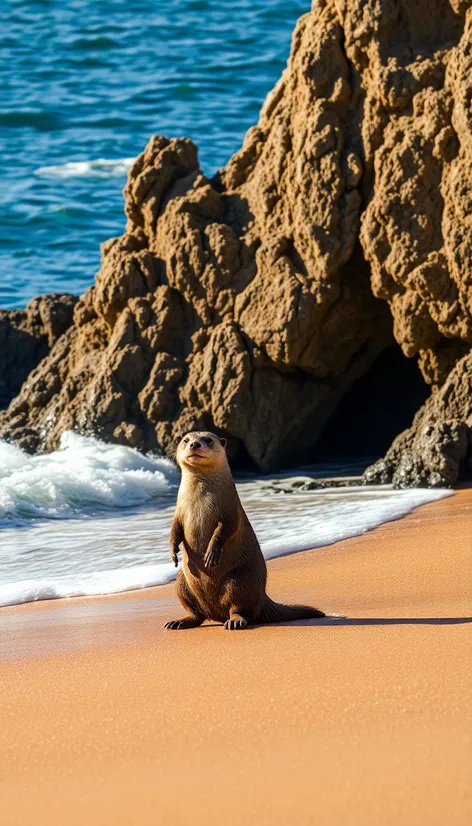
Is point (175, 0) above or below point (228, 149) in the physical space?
above

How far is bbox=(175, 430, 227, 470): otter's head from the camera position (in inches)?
257

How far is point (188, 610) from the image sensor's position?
6.46 metres

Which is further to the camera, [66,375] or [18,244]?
[18,244]

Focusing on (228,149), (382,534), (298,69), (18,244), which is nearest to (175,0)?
(228,149)

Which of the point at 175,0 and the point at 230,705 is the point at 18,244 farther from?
the point at 230,705

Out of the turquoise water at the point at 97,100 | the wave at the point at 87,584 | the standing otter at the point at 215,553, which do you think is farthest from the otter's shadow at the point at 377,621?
the turquoise water at the point at 97,100

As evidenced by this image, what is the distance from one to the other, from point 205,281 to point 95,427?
2.07 metres

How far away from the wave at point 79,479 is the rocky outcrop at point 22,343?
2822 millimetres

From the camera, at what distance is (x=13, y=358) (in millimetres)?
17062

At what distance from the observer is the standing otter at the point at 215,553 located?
6.30m

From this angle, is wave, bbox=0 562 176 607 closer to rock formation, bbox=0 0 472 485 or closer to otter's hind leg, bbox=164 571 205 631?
otter's hind leg, bbox=164 571 205 631

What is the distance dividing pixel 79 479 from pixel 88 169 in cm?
1770

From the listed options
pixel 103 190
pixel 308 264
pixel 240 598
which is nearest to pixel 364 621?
pixel 240 598

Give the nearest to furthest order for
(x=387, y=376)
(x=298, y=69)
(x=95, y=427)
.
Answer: (x=298, y=69) → (x=95, y=427) → (x=387, y=376)
